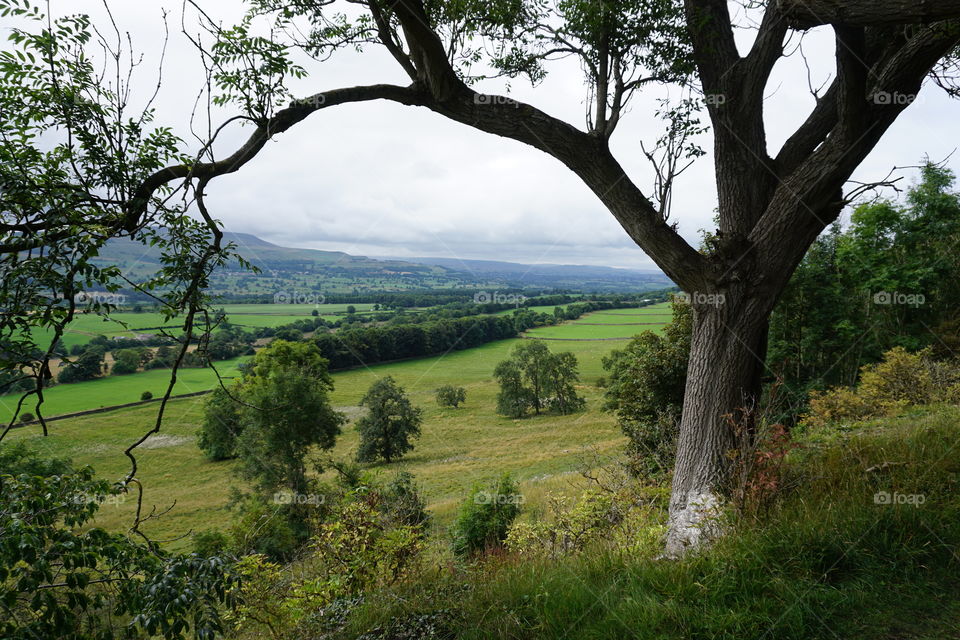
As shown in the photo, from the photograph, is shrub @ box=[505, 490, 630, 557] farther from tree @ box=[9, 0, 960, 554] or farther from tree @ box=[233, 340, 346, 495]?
tree @ box=[233, 340, 346, 495]

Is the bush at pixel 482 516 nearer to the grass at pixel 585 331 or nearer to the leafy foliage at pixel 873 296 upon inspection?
the leafy foliage at pixel 873 296

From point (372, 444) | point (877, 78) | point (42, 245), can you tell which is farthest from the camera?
point (372, 444)

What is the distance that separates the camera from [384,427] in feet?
115

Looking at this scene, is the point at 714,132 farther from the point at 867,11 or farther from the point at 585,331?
the point at 585,331

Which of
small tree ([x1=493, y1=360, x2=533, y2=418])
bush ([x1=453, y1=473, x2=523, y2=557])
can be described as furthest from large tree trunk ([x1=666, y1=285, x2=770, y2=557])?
small tree ([x1=493, y1=360, x2=533, y2=418])

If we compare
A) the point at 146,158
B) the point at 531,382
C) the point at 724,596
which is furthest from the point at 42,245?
the point at 531,382

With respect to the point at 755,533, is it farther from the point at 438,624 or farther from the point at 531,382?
the point at 531,382

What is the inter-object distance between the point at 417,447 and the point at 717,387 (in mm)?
35997

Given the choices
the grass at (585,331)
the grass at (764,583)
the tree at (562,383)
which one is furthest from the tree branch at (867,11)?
the grass at (585,331)

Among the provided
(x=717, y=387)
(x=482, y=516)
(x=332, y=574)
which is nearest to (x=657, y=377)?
(x=482, y=516)

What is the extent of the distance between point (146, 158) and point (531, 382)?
167 ft

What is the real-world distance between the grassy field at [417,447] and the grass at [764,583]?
1132 centimetres

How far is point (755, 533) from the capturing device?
3.22m

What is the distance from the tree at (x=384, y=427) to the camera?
1369 inches
